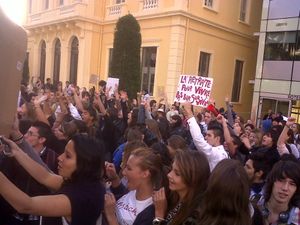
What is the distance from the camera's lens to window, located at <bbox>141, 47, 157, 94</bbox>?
707 inches

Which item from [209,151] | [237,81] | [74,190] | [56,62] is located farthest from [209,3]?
[74,190]

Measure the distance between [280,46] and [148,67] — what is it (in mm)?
6370

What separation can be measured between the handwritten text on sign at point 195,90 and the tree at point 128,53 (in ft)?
22.5

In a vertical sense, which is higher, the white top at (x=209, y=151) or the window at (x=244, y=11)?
the window at (x=244, y=11)

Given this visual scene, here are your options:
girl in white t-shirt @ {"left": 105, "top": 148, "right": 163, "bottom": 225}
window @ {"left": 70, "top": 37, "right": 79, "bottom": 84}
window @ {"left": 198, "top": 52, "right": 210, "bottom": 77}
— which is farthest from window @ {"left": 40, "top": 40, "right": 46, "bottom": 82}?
girl in white t-shirt @ {"left": 105, "top": 148, "right": 163, "bottom": 225}

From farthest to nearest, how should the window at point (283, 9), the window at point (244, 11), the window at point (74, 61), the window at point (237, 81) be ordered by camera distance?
the window at point (74, 61)
the window at point (244, 11)
the window at point (237, 81)
the window at point (283, 9)

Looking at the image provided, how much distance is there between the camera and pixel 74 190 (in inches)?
89.8

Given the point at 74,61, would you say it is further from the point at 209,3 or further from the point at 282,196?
the point at 282,196

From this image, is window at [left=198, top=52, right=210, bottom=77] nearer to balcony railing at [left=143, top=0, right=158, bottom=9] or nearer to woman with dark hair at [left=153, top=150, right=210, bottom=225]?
balcony railing at [left=143, top=0, right=158, bottom=9]

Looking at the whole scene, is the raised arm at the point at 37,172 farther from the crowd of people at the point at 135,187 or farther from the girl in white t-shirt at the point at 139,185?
the girl in white t-shirt at the point at 139,185

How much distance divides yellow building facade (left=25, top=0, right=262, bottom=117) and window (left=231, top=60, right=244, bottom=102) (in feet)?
0.18

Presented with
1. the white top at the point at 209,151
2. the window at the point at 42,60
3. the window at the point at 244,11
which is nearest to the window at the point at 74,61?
the window at the point at 42,60

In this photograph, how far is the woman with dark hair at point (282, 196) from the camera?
280 centimetres

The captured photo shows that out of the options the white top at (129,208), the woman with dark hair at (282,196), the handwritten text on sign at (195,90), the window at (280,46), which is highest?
the window at (280,46)
